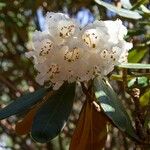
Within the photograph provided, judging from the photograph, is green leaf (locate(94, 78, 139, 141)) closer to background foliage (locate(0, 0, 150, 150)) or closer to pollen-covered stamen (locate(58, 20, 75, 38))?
pollen-covered stamen (locate(58, 20, 75, 38))

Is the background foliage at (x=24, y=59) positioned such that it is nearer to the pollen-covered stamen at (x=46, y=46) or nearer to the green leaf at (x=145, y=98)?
the green leaf at (x=145, y=98)

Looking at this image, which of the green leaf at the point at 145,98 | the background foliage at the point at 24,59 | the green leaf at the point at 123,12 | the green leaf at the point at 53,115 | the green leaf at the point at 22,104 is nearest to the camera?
the green leaf at the point at 53,115

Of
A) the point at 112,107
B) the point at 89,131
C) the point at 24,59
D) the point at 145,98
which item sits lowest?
the point at 24,59

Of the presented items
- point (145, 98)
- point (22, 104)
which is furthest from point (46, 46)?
point (145, 98)

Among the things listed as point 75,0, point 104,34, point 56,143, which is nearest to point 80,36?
point 104,34

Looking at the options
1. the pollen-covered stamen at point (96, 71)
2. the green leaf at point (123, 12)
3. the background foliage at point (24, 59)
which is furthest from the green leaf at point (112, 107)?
the background foliage at point (24, 59)

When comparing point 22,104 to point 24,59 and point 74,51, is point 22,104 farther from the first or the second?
point 24,59

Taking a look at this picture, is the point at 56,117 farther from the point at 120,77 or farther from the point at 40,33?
the point at 120,77

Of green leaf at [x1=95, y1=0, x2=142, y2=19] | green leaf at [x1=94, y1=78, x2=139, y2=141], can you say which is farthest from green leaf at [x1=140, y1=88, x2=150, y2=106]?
green leaf at [x1=94, y1=78, x2=139, y2=141]
